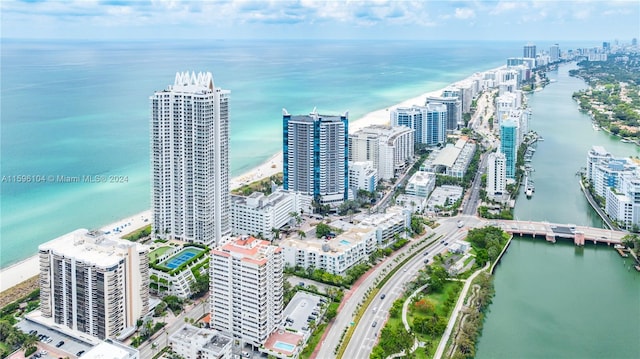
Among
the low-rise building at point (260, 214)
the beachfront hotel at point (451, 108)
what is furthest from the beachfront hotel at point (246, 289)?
the beachfront hotel at point (451, 108)

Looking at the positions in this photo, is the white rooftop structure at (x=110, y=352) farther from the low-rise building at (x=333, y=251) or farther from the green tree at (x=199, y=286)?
the low-rise building at (x=333, y=251)

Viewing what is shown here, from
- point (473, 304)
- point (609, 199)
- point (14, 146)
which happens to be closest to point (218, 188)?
point (473, 304)

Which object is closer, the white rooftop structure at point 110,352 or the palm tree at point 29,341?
the white rooftop structure at point 110,352

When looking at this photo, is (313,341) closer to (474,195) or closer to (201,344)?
(201,344)

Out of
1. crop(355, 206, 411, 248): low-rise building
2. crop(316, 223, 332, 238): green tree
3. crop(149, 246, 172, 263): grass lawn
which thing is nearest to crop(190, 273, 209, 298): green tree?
crop(149, 246, 172, 263): grass lawn

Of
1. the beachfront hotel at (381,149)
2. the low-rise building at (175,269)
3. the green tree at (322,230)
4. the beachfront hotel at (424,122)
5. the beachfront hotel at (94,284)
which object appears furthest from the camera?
the beachfront hotel at (424,122)

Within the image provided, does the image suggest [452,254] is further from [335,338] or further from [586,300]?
[335,338]
